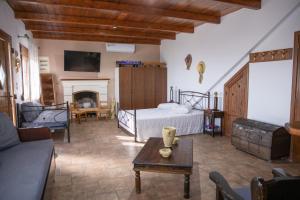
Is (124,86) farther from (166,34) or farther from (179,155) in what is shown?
(179,155)

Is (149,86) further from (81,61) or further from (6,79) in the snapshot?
(6,79)

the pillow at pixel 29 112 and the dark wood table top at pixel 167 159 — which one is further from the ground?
the pillow at pixel 29 112

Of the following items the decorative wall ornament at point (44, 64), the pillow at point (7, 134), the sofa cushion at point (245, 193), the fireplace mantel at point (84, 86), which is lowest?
the sofa cushion at point (245, 193)

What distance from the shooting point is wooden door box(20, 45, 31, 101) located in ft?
16.3

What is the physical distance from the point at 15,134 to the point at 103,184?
1.38 meters

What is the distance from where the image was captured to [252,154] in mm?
3895

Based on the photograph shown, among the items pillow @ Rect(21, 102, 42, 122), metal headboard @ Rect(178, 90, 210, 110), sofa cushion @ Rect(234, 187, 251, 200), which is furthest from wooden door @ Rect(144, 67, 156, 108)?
sofa cushion @ Rect(234, 187, 251, 200)

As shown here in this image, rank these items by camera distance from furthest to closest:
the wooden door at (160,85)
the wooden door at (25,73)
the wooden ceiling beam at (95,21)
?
the wooden door at (160,85) < the wooden door at (25,73) < the wooden ceiling beam at (95,21)

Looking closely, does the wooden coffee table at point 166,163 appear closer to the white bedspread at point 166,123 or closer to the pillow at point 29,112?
the white bedspread at point 166,123

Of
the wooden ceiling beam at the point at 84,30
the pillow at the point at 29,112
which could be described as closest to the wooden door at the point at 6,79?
the pillow at the point at 29,112

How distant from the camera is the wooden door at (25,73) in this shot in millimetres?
4973

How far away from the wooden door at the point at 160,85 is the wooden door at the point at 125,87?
37.2 inches

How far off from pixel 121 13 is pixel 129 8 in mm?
649

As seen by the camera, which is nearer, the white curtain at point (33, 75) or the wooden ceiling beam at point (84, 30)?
the wooden ceiling beam at point (84, 30)
